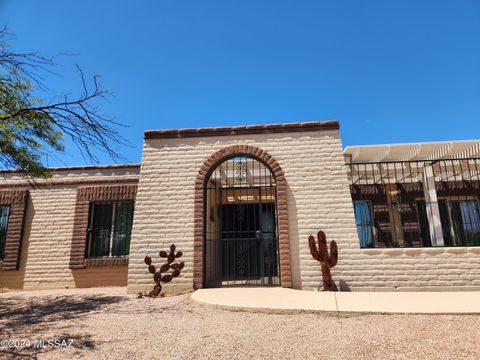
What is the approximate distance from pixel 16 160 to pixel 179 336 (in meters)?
5.63

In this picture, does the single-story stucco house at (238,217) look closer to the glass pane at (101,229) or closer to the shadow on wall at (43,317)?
the glass pane at (101,229)

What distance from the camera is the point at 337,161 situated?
6875 mm

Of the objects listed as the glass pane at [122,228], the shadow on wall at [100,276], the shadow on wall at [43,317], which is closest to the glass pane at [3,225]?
the shadow on wall at [100,276]

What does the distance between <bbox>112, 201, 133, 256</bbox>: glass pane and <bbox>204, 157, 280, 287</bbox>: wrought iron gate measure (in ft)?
8.56

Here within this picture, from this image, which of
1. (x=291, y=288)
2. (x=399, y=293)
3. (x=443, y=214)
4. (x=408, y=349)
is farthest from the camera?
(x=443, y=214)

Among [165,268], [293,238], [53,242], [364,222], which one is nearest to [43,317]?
[165,268]

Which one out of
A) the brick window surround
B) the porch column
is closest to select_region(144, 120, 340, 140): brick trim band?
the brick window surround

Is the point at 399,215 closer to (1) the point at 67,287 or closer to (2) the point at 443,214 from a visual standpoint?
(2) the point at 443,214

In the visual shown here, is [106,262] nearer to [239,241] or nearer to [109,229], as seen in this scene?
[109,229]

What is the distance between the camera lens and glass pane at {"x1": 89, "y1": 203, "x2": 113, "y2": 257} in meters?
8.89

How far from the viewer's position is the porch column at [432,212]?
7.14 m

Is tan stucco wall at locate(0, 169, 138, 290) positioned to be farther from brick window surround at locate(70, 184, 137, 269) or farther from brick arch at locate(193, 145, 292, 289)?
brick arch at locate(193, 145, 292, 289)

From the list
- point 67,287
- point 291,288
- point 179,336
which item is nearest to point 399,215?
point 291,288

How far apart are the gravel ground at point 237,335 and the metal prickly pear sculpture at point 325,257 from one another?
1850mm
